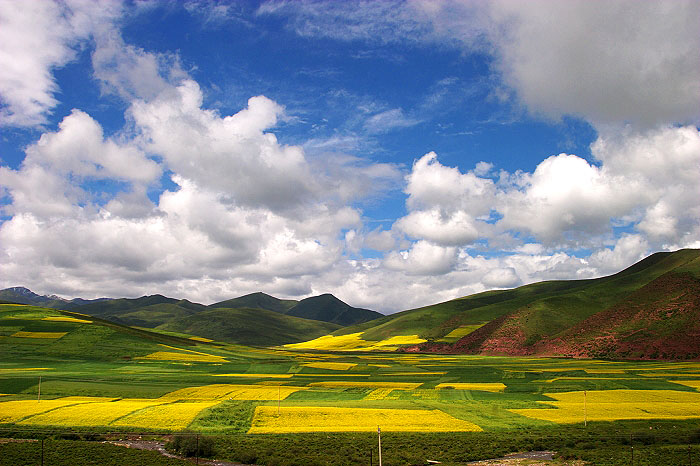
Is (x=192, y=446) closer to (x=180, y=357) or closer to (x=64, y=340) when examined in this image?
(x=180, y=357)

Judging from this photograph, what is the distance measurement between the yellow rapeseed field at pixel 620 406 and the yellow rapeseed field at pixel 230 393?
3676cm

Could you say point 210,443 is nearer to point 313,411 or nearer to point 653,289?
point 313,411

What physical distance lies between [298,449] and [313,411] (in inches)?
607

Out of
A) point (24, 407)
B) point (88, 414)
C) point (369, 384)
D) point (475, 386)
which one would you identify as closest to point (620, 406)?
point (475, 386)

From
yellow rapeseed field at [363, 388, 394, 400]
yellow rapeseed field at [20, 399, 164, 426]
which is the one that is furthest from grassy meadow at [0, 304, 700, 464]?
yellow rapeseed field at [363, 388, 394, 400]

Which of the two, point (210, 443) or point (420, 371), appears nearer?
point (210, 443)

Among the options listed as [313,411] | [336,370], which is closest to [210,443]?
[313,411]

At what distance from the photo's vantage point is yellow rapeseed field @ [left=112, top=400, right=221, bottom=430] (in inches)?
1945

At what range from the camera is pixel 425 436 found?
150ft

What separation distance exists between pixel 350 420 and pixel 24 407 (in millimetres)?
41843

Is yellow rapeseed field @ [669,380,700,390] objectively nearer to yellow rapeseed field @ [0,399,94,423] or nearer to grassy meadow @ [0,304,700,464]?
grassy meadow @ [0,304,700,464]

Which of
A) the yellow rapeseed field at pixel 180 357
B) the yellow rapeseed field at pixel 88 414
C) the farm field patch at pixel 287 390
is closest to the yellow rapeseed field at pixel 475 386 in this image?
the farm field patch at pixel 287 390

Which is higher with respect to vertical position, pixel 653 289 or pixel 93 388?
pixel 653 289

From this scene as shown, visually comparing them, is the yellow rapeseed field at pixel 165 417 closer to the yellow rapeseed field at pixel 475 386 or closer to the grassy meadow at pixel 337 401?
the grassy meadow at pixel 337 401
